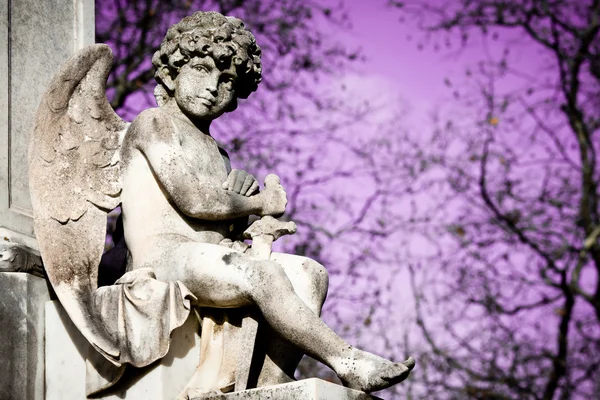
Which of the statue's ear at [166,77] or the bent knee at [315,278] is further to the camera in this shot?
the statue's ear at [166,77]

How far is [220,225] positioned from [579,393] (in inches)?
327

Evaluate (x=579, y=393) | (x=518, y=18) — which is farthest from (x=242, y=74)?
(x=518, y=18)

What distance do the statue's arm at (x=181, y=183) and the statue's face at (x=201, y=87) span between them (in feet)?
0.61

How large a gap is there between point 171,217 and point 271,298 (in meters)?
0.69

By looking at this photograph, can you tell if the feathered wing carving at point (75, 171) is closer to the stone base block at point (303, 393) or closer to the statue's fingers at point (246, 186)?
the statue's fingers at point (246, 186)

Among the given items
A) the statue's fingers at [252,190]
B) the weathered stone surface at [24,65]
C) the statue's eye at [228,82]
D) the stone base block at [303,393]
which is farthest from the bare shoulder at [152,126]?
the stone base block at [303,393]

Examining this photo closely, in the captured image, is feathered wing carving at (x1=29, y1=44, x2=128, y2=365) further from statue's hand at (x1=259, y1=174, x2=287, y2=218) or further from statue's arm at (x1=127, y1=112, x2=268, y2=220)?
statue's hand at (x1=259, y1=174, x2=287, y2=218)

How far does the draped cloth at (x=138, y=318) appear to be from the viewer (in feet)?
18.9

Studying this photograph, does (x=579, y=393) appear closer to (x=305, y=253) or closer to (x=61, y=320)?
(x=305, y=253)

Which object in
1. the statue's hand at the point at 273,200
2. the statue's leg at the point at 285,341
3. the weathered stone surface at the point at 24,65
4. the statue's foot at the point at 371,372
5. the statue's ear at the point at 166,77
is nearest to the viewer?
the statue's foot at the point at 371,372

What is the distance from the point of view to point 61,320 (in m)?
6.26

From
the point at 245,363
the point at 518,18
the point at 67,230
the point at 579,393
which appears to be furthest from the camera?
the point at 518,18

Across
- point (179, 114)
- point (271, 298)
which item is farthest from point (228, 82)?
point (271, 298)

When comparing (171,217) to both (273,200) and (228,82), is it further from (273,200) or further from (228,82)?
(228,82)
